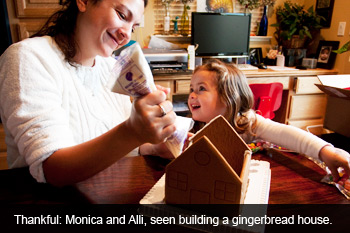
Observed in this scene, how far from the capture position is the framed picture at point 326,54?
2955 millimetres

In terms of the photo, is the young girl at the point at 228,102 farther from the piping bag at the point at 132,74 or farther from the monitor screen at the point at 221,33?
the monitor screen at the point at 221,33

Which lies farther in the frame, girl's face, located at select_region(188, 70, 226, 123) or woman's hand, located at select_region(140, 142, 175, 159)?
girl's face, located at select_region(188, 70, 226, 123)

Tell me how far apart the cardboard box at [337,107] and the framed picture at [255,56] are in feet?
6.32

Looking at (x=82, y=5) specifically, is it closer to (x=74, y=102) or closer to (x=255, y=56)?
(x=74, y=102)

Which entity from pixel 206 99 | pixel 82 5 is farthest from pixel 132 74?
pixel 206 99

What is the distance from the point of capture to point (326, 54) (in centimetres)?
301

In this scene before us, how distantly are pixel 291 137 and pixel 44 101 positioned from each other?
810 millimetres

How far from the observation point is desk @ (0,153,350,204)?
649 mm

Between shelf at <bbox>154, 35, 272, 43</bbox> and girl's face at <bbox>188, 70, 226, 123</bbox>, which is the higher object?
shelf at <bbox>154, 35, 272, 43</bbox>

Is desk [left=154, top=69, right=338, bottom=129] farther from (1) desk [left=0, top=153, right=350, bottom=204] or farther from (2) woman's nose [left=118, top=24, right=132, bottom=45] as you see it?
(1) desk [left=0, top=153, right=350, bottom=204]

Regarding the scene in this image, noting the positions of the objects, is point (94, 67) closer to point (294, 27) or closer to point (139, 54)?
point (139, 54)

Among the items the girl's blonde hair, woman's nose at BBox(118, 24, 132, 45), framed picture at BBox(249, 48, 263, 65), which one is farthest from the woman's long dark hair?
framed picture at BBox(249, 48, 263, 65)

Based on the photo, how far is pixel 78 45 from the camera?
38.8 inches

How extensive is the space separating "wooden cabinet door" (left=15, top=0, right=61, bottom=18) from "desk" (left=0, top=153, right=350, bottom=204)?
1.98 m
